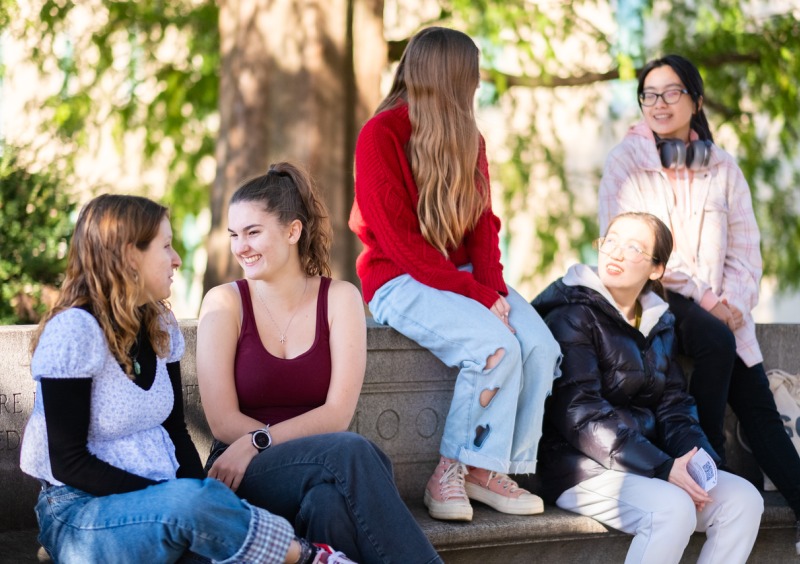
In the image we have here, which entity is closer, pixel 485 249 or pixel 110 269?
pixel 110 269

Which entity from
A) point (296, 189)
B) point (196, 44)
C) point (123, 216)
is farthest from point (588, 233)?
point (123, 216)

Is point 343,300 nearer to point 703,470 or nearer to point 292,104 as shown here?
point 703,470

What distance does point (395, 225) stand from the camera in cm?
413

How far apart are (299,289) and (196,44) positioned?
5.31m

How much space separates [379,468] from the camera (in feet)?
10.7

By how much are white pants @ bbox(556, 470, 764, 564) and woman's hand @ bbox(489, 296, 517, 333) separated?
0.68 meters

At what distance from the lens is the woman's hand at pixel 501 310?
4.16 meters

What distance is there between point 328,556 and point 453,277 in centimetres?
135

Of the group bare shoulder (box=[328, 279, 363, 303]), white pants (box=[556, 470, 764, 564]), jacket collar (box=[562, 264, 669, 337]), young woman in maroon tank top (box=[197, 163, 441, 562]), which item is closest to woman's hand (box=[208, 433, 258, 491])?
young woman in maroon tank top (box=[197, 163, 441, 562])

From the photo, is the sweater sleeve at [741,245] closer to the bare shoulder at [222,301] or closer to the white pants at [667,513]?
the white pants at [667,513]

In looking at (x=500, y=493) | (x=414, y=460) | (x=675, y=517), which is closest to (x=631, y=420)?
(x=675, y=517)

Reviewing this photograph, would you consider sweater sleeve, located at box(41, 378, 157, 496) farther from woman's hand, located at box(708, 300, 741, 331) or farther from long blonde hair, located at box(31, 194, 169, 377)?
woman's hand, located at box(708, 300, 741, 331)

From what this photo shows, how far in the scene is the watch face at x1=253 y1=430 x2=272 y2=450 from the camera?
3.46 metres

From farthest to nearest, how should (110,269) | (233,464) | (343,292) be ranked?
(343,292) → (233,464) → (110,269)
